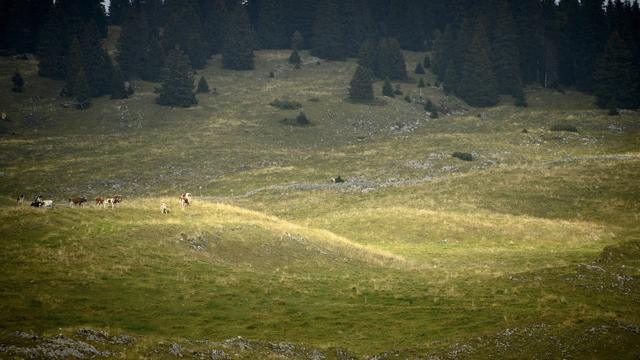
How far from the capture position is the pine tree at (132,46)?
418ft

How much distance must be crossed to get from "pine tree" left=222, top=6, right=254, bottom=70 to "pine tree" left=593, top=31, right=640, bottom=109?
8320 centimetres

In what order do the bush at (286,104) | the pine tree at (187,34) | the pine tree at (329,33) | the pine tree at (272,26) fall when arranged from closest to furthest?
the bush at (286,104)
the pine tree at (187,34)
the pine tree at (329,33)
the pine tree at (272,26)

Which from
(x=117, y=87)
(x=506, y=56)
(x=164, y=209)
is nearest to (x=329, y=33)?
(x=506, y=56)

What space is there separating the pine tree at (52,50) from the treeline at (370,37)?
0.23 meters

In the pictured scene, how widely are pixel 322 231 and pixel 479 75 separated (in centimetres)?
8881

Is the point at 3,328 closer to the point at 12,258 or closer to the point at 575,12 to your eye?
the point at 12,258

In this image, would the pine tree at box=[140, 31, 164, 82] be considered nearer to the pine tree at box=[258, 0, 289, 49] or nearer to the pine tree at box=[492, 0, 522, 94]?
the pine tree at box=[258, 0, 289, 49]

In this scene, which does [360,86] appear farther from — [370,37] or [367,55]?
[370,37]

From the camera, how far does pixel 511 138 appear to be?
94500 millimetres

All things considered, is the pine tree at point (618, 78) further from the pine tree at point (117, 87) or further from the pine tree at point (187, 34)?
the pine tree at point (117, 87)

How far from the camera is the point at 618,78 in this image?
11150cm

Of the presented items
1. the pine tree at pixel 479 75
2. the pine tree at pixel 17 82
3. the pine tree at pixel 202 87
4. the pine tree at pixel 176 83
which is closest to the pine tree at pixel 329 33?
the pine tree at pixel 479 75

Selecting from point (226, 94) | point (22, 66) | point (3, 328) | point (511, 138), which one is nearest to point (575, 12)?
point (511, 138)

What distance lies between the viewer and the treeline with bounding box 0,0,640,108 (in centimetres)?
11906
